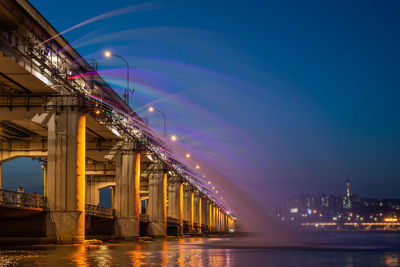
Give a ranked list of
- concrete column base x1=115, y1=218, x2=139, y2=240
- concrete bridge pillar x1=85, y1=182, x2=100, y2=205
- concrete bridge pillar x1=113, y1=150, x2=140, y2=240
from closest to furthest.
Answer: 1. concrete column base x1=115, y1=218, x2=139, y2=240
2. concrete bridge pillar x1=113, y1=150, x2=140, y2=240
3. concrete bridge pillar x1=85, y1=182, x2=100, y2=205

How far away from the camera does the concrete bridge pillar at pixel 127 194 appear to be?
6041 centimetres

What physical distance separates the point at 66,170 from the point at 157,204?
1538 inches

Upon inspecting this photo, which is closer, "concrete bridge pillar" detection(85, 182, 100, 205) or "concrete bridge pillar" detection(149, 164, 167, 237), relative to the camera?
"concrete bridge pillar" detection(149, 164, 167, 237)

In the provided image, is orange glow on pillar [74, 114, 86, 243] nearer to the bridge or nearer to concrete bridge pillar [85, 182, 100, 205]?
the bridge

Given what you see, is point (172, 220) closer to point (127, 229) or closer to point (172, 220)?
point (172, 220)

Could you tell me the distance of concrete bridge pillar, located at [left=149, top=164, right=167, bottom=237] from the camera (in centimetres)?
7812

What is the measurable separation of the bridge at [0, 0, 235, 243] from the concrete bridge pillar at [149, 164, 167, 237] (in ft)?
45.9

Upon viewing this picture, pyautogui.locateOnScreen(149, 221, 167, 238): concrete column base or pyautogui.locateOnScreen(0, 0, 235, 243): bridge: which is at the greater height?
pyautogui.locateOnScreen(0, 0, 235, 243): bridge

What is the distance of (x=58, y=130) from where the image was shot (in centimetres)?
4138

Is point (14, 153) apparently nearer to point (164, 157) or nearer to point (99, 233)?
point (99, 233)

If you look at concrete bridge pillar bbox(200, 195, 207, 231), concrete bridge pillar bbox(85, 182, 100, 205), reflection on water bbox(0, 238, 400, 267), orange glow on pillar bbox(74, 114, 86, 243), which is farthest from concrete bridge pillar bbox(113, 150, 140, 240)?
concrete bridge pillar bbox(200, 195, 207, 231)

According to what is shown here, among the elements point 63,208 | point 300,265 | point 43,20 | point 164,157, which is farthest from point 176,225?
point 300,265

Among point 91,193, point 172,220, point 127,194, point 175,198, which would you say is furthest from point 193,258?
point 175,198

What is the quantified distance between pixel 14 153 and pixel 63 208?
2253 centimetres
